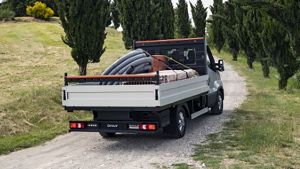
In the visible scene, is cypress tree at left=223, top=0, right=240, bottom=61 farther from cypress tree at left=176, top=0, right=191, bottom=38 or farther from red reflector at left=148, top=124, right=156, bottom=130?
red reflector at left=148, top=124, right=156, bottom=130

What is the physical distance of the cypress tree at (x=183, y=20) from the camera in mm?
53938

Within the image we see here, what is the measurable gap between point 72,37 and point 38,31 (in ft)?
120

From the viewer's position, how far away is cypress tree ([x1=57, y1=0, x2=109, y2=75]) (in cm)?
1839

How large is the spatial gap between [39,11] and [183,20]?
25097 millimetres

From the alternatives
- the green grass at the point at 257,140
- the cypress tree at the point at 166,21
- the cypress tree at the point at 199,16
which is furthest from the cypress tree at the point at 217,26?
the green grass at the point at 257,140

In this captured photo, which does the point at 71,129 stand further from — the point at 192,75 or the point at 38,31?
the point at 38,31

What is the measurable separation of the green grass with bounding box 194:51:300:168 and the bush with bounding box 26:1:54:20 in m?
56.7

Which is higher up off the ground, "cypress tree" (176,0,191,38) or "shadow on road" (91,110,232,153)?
"cypress tree" (176,0,191,38)

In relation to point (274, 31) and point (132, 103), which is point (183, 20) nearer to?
point (274, 31)

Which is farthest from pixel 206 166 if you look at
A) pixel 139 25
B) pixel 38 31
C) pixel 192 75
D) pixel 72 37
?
pixel 38 31

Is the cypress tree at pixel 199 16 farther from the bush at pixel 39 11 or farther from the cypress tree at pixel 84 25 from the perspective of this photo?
the cypress tree at pixel 84 25

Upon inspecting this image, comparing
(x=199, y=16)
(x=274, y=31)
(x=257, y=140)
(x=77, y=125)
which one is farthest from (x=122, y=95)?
(x=199, y=16)

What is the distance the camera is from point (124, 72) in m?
11.1

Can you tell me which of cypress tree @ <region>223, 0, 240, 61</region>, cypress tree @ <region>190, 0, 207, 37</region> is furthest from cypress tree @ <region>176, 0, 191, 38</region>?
cypress tree @ <region>223, 0, 240, 61</region>
